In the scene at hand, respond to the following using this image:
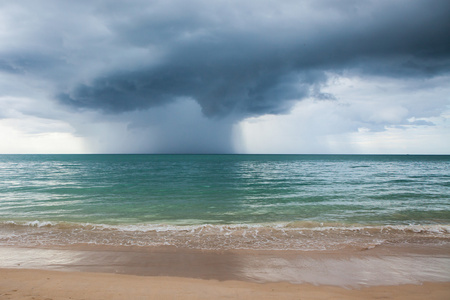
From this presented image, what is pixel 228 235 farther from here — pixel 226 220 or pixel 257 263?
pixel 257 263

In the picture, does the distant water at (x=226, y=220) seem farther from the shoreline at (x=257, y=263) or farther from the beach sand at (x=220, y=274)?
the beach sand at (x=220, y=274)

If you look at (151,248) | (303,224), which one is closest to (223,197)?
(303,224)

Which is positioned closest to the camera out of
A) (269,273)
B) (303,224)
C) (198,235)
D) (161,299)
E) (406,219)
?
(161,299)

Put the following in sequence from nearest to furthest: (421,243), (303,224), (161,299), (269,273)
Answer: (161,299) → (269,273) → (421,243) → (303,224)

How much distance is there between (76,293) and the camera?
20.4 ft

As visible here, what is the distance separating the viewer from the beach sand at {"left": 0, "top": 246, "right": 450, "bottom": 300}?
21.0 feet

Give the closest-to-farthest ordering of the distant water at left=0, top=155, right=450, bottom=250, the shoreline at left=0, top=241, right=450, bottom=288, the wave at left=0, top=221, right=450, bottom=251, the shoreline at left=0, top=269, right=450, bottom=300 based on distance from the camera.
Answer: the shoreline at left=0, top=269, right=450, bottom=300, the shoreline at left=0, top=241, right=450, bottom=288, the wave at left=0, top=221, right=450, bottom=251, the distant water at left=0, top=155, right=450, bottom=250

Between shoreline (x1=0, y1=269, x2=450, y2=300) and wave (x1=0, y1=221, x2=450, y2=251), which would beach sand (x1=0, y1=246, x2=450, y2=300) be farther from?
wave (x1=0, y1=221, x2=450, y2=251)

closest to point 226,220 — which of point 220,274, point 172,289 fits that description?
point 220,274

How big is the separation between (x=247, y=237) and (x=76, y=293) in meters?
7.44

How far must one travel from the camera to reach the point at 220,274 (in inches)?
303

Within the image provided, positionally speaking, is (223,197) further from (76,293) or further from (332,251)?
(76,293)

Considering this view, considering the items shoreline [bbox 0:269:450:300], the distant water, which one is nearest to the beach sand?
shoreline [bbox 0:269:450:300]

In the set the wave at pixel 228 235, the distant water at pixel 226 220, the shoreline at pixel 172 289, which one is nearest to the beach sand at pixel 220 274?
the shoreline at pixel 172 289
